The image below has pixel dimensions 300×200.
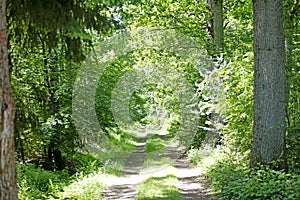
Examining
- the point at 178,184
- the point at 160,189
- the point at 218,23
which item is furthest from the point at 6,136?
the point at 218,23

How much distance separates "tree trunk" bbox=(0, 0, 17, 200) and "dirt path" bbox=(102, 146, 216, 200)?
19.0 feet

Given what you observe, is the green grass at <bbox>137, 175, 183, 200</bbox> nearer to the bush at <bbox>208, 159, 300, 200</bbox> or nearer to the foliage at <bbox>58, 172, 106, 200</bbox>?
the foliage at <bbox>58, 172, 106, 200</bbox>

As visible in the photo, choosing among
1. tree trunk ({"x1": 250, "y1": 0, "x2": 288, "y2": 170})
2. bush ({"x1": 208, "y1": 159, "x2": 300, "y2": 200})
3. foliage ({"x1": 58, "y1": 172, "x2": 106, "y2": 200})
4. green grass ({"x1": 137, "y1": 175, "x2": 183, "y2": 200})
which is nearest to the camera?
bush ({"x1": 208, "y1": 159, "x2": 300, "y2": 200})

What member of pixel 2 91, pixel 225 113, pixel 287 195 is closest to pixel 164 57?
pixel 225 113

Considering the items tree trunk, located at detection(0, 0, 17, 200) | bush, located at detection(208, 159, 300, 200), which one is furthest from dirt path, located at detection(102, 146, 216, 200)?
tree trunk, located at detection(0, 0, 17, 200)

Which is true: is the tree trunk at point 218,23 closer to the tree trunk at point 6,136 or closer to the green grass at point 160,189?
the green grass at point 160,189

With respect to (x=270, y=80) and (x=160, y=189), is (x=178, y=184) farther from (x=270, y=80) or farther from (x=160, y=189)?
(x=270, y=80)

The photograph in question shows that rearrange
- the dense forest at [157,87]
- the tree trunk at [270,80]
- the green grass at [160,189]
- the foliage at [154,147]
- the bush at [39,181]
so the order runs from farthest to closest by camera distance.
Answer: the foliage at [154,147] → the bush at [39,181] → the green grass at [160,189] → the tree trunk at [270,80] → the dense forest at [157,87]

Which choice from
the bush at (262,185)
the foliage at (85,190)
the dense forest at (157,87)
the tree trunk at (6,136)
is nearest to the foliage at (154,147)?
the dense forest at (157,87)

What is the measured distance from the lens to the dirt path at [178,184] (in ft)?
30.8

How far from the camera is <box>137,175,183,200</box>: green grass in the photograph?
8.70m

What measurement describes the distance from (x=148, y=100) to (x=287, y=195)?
2699 centimetres

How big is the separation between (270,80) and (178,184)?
4.50 m

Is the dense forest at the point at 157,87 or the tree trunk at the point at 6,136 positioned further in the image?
the dense forest at the point at 157,87
